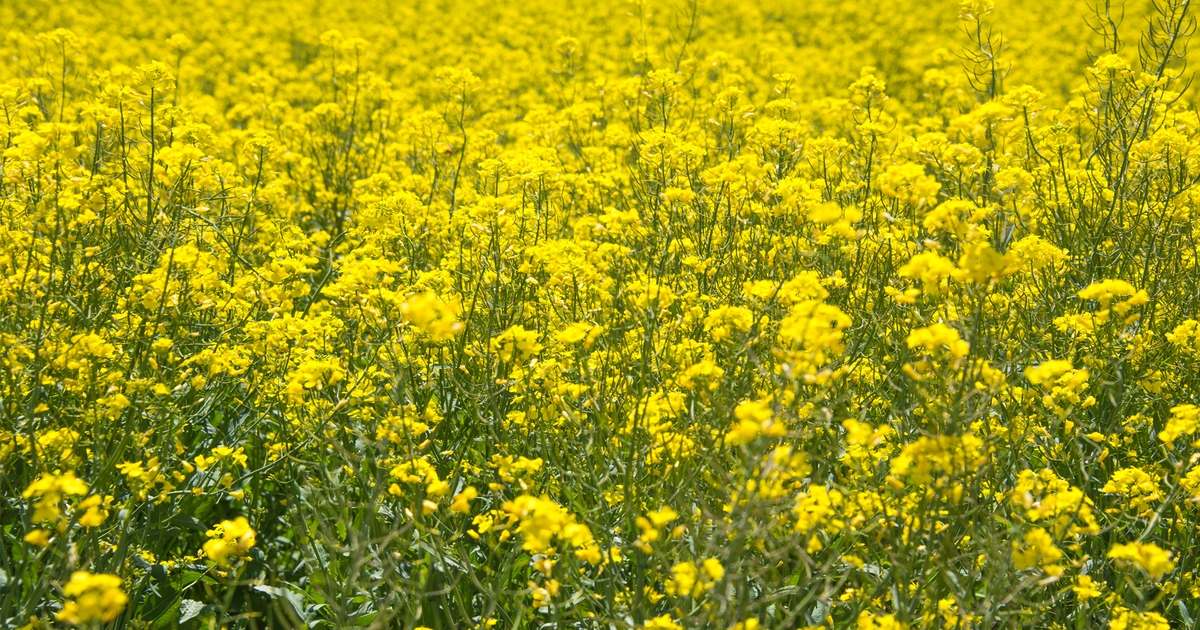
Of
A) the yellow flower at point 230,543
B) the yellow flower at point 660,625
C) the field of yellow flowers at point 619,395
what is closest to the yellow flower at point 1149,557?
the field of yellow flowers at point 619,395

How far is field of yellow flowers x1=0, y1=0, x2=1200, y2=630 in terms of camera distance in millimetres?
2715

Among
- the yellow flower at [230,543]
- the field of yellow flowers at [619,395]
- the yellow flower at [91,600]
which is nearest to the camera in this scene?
the yellow flower at [91,600]

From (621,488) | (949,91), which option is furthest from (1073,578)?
(949,91)

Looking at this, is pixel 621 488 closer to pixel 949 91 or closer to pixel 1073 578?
pixel 1073 578

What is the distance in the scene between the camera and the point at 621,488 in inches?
128

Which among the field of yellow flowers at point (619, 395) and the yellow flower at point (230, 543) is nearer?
the yellow flower at point (230, 543)

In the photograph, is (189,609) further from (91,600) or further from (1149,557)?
(1149,557)

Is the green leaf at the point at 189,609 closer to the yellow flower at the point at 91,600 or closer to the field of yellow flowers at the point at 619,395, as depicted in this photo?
the field of yellow flowers at the point at 619,395

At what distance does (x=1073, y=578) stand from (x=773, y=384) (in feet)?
3.51

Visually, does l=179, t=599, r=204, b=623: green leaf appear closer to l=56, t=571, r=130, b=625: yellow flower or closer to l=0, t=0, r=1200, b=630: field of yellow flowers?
l=0, t=0, r=1200, b=630: field of yellow flowers

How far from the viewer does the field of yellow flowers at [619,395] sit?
107 inches

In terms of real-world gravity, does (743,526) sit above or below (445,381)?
above

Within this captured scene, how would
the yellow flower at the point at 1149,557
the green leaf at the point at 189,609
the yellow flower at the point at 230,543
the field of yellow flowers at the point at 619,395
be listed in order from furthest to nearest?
the green leaf at the point at 189,609 → the field of yellow flowers at the point at 619,395 → the yellow flower at the point at 230,543 → the yellow flower at the point at 1149,557

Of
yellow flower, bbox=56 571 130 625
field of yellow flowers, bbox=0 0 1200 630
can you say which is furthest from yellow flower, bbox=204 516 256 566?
yellow flower, bbox=56 571 130 625
